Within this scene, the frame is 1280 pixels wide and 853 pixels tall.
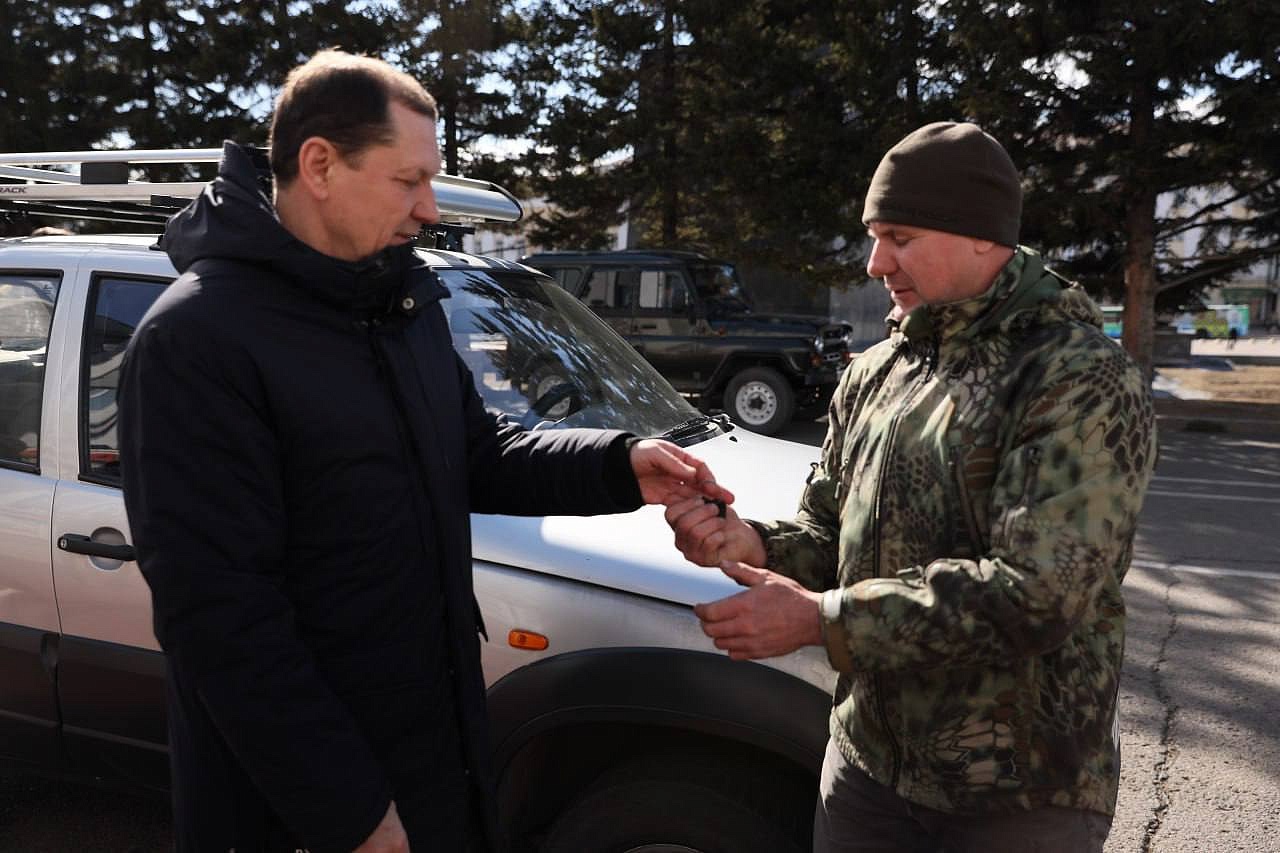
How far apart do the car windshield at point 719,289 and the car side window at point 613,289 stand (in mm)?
762

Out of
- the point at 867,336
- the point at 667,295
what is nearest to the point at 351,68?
the point at 667,295

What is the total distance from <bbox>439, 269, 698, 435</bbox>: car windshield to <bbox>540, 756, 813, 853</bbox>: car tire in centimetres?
110

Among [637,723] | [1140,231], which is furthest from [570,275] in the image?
[637,723]

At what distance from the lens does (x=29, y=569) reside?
9.62 ft

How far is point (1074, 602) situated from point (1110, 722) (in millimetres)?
296

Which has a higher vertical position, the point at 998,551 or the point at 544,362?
the point at 544,362

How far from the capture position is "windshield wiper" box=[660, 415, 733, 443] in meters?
3.32

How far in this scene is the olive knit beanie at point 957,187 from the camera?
1732mm

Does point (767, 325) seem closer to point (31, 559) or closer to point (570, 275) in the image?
point (570, 275)

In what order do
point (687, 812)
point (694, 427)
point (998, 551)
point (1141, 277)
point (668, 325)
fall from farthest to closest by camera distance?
point (1141, 277), point (668, 325), point (694, 427), point (687, 812), point (998, 551)

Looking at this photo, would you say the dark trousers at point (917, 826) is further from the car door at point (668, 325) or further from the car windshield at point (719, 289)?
the car windshield at point (719, 289)

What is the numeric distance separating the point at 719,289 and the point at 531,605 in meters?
11.1

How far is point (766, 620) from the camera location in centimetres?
168

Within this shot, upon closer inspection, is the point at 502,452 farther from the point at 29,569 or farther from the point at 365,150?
the point at 29,569
